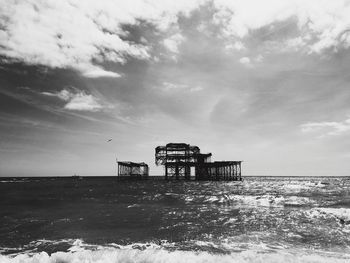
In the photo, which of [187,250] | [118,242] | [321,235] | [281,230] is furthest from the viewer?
[281,230]

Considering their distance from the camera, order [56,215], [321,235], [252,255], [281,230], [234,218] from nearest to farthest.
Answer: [252,255] → [321,235] → [281,230] → [234,218] → [56,215]

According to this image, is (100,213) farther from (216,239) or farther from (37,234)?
(216,239)

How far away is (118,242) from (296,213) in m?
15.5

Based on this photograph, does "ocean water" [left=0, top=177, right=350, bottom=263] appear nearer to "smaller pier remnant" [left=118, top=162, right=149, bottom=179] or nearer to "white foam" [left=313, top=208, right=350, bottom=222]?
"white foam" [left=313, top=208, right=350, bottom=222]

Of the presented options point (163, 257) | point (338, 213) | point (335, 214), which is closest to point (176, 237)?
point (163, 257)

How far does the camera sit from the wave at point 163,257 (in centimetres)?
1100

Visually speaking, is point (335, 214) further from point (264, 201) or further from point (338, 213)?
point (264, 201)

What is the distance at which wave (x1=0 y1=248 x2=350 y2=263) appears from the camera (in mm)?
11000

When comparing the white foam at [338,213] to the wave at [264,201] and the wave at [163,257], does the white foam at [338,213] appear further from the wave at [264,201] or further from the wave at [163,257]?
the wave at [163,257]

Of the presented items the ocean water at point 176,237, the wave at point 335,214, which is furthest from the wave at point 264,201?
the ocean water at point 176,237

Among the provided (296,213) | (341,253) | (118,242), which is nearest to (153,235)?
(118,242)

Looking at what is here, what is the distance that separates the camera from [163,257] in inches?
451

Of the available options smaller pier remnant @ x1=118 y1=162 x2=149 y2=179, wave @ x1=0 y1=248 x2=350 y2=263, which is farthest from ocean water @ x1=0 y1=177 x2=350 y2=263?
smaller pier remnant @ x1=118 y1=162 x2=149 y2=179

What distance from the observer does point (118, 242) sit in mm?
14133
